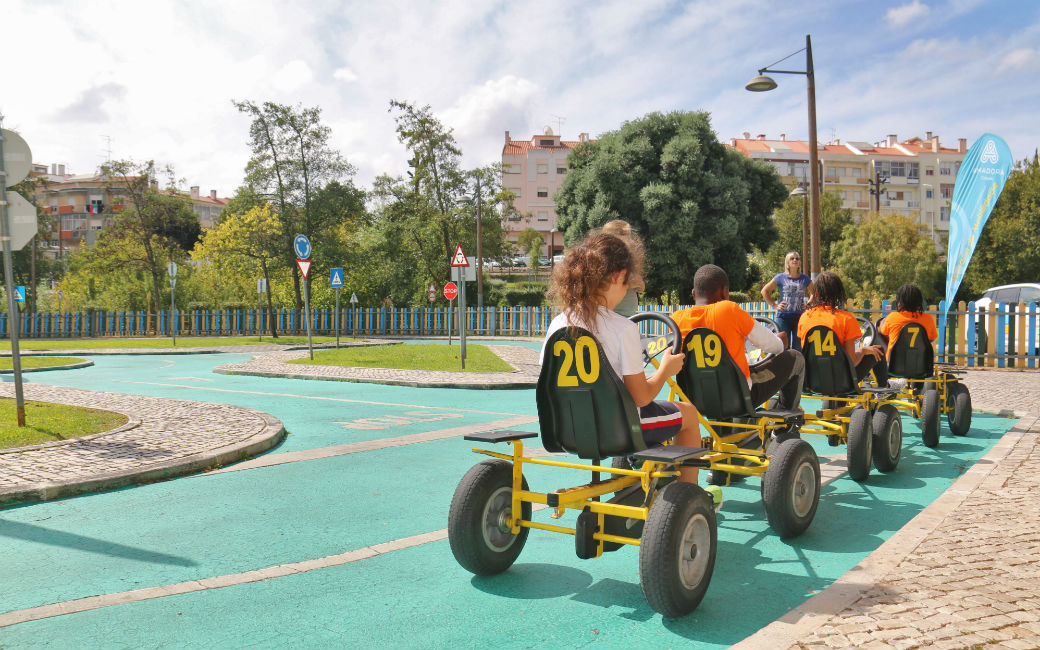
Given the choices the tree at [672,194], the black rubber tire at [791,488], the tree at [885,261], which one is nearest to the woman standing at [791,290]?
the black rubber tire at [791,488]

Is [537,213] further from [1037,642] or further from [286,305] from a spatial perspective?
[1037,642]

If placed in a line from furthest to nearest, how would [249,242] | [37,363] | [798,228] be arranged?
[798,228] → [249,242] → [37,363]

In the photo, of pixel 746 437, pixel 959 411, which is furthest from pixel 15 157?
pixel 959 411

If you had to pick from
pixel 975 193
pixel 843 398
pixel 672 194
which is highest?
pixel 672 194

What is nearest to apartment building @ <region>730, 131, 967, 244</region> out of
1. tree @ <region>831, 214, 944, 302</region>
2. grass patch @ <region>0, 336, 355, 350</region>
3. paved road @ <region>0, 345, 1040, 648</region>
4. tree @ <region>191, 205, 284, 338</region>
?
tree @ <region>831, 214, 944, 302</region>

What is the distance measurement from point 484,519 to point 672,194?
3192cm

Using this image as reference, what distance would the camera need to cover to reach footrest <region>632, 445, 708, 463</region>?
336 cm

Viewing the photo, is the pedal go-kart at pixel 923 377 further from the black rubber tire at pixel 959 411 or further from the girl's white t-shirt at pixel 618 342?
the girl's white t-shirt at pixel 618 342

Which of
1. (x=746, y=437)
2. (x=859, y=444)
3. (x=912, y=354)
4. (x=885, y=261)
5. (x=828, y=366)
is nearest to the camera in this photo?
(x=746, y=437)

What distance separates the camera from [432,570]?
4203 millimetres

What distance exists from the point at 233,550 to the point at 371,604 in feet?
4.32

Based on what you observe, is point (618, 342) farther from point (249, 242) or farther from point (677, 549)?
point (249, 242)

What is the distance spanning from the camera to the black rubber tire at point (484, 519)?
150 inches

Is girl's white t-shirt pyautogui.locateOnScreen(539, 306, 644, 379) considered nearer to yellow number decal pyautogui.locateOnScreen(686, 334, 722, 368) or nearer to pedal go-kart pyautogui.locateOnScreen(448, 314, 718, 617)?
pedal go-kart pyautogui.locateOnScreen(448, 314, 718, 617)
